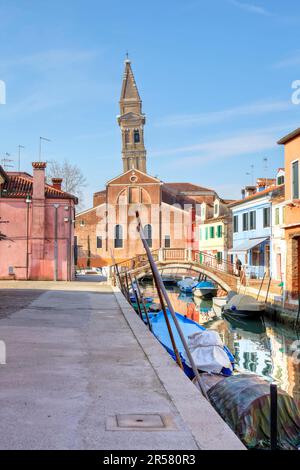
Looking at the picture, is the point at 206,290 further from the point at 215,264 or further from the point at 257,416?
the point at 257,416

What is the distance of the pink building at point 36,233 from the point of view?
2950 cm

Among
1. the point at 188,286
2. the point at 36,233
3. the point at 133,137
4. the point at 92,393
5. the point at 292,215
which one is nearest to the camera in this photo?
the point at 92,393

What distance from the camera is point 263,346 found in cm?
1858

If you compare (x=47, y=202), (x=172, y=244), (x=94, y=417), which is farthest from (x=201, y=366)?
(x=172, y=244)

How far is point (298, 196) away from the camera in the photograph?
19.8 meters

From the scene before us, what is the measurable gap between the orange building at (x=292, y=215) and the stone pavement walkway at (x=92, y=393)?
40.5 feet

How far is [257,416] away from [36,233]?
25.4 meters

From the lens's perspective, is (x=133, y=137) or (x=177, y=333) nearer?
(x=177, y=333)

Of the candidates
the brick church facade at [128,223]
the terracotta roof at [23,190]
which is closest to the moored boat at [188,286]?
the brick church facade at [128,223]

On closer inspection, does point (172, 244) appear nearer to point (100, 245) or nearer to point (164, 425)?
point (100, 245)

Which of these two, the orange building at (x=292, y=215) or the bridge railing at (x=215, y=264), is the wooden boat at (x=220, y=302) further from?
the orange building at (x=292, y=215)

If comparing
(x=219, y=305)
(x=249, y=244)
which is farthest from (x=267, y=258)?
(x=219, y=305)

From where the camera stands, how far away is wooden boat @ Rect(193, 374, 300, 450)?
18.2ft

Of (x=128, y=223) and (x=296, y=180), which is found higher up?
(x=128, y=223)
